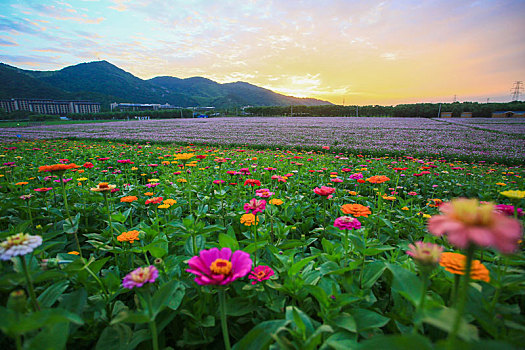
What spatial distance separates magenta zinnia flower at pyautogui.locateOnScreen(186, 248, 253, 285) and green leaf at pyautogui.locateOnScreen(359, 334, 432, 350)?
18.2 inches

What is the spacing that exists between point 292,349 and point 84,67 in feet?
768

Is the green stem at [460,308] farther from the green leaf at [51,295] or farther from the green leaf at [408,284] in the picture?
the green leaf at [51,295]

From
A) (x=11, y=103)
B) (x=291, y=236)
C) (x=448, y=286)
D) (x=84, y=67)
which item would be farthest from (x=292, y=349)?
(x=84, y=67)

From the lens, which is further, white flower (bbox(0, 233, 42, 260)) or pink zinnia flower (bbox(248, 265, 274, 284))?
pink zinnia flower (bbox(248, 265, 274, 284))

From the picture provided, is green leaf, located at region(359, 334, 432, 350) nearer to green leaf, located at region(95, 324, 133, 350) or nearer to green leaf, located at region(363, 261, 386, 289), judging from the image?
green leaf, located at region(363, 261, 386, 289)

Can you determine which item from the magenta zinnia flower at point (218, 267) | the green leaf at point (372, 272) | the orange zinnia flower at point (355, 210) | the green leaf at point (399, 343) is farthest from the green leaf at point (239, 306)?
the orange zinnia flower at point (355, 210)

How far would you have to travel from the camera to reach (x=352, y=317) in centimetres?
112

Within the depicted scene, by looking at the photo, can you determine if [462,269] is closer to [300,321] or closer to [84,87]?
[300,321]

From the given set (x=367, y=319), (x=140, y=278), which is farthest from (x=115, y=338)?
(x=367, y=319)

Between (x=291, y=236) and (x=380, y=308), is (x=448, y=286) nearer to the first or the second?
(x=380, y=308)

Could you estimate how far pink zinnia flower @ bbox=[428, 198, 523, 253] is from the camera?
542 millimetres

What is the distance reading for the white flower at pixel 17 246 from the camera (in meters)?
0.87

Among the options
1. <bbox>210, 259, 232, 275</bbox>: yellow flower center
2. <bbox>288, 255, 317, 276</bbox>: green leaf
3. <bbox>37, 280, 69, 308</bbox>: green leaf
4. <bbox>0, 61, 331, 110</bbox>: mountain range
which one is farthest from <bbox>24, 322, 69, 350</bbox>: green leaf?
<bbox>0, 61, 331, 110</bbox>: mountain range

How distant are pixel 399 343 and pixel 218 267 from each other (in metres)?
0.64
